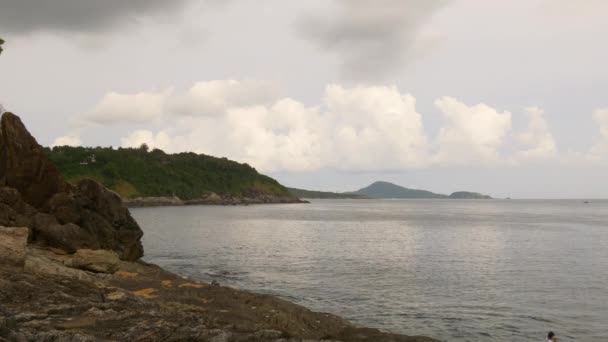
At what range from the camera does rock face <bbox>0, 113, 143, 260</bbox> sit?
36781 millimetres

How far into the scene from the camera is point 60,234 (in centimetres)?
3738

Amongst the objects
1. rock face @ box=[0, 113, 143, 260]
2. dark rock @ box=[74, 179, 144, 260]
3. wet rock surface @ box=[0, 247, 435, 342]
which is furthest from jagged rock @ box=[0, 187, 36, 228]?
wet rock surface @ box=[0, 247, 435, 342]

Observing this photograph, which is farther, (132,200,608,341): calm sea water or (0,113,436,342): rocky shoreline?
(132,200,608,341): calm sea water

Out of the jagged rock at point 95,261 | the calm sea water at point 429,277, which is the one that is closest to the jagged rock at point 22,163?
the jagged rock at point 95,261

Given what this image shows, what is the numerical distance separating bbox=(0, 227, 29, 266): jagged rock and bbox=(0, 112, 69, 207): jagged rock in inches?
816

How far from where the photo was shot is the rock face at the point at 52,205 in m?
36.8

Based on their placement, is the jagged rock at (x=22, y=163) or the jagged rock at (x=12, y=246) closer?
the jagged rock at (x=12, y=246)

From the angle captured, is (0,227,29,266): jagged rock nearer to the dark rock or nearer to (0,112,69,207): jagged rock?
(0,112,69,207): jagged rock

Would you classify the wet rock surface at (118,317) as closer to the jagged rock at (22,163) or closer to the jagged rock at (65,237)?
the jagged rock at (65,237)

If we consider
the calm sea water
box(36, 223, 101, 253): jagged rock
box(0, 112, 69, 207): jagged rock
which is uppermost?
box(0, 112, 69, 207): jagged rock

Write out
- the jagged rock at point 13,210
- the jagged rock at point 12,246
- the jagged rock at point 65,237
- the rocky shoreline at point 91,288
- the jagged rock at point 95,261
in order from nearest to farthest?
the rocky shoreline at point 91,288 < the jagged rock at point 12,246 < the jagged rock at point 95,261 < the jagged rock at point 13,210 < the jagged rock at point 65,237

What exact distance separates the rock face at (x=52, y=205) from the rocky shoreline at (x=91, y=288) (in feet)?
0.29

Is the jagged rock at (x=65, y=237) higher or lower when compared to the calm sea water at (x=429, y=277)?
higher

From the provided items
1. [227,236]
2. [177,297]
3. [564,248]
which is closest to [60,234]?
[177,297]
